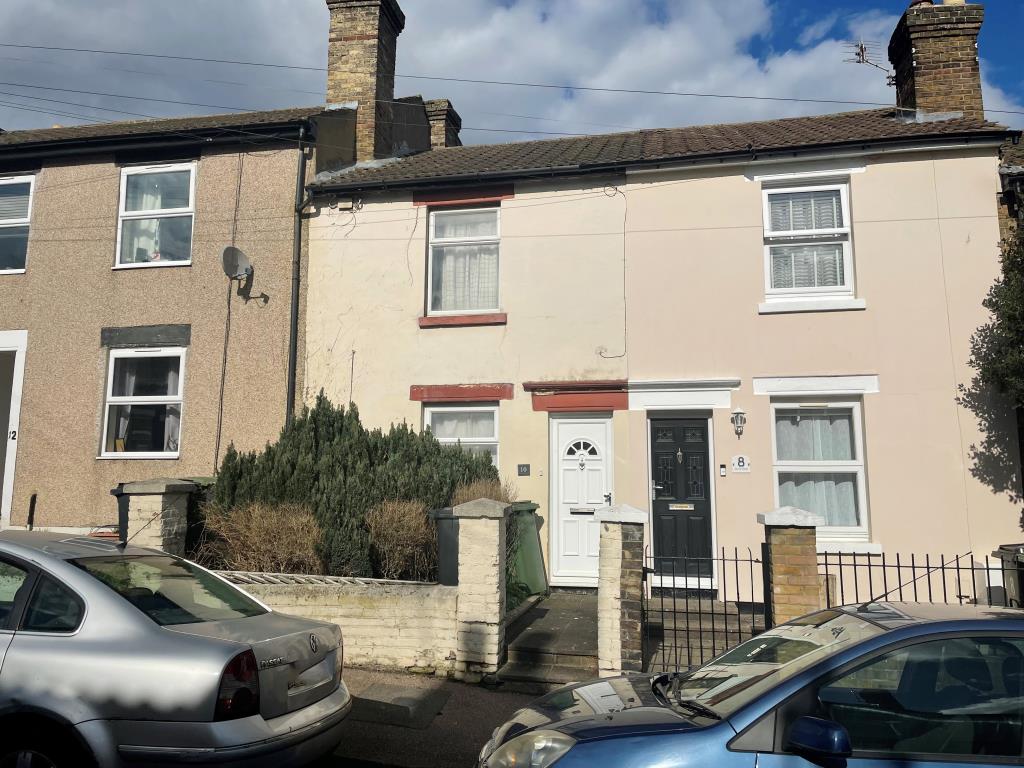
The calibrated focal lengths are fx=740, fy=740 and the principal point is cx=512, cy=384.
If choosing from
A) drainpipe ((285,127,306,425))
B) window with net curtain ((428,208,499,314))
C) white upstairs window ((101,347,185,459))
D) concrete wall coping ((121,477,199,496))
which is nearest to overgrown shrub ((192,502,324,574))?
concrete wall coping ((121,477,199,496))

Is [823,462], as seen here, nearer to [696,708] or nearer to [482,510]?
[482,510]

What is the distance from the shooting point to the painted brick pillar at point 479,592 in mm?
6172

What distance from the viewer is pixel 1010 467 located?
8.14m

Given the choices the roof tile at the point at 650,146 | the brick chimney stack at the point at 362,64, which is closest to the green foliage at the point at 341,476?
the roof tile at the point at 650,146

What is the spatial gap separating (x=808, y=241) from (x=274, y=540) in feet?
23.5

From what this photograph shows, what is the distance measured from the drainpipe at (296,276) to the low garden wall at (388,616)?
3833 mm

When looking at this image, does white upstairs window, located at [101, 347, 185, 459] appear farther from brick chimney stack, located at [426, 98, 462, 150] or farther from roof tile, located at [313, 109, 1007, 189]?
brick chimney stack, located at [426, 98, 462, 150]

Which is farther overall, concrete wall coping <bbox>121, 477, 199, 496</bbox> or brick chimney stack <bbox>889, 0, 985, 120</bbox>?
brick chimney stack <bbox>889, 0, 985, 120</bbox>

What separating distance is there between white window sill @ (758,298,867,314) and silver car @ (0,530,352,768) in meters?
6.94

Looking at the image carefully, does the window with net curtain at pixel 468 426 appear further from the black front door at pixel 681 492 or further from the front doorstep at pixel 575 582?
the black front door at pixel 681 492

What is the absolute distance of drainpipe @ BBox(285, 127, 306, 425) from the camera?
10195 millimetres

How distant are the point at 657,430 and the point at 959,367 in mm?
3473

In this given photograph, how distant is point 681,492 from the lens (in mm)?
9047

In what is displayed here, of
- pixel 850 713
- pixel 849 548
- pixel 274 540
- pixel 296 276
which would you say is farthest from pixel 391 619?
pixel 296 276
